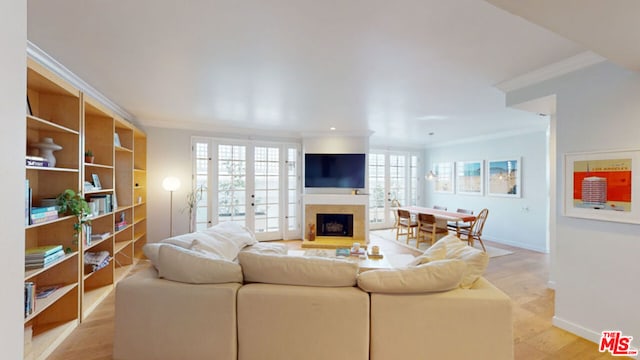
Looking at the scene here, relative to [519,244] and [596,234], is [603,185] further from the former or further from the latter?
[519,244]

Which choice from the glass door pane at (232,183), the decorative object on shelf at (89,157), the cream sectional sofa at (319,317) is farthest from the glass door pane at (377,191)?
the decorative object on shelf at (89,157)

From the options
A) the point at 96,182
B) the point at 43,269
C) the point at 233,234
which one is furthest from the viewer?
the point at 233,234

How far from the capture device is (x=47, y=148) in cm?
226

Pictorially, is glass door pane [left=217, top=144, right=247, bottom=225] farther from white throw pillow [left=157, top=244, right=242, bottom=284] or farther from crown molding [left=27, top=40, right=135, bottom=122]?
white throw pillow [left=157, top=244, right=242, bottom=284]

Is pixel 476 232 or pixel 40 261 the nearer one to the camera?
pixel 40 261

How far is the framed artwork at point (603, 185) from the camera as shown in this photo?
82.0 inches

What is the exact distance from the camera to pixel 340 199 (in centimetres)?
565

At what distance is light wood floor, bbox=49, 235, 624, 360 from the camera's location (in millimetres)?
2111

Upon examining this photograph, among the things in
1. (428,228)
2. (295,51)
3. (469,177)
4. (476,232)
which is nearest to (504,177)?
(469,177)

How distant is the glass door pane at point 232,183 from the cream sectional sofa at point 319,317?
3.53 meters

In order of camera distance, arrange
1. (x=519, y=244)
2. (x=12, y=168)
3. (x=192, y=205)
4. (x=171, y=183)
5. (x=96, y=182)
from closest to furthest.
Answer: (x=12, y=168) → (x=96, y=182) → (x=171, y=183) → (x=192, y=205) → (x=519, y=244)

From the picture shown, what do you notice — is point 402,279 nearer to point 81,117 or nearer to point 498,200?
point 81,117

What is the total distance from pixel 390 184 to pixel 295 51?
19.1 feet

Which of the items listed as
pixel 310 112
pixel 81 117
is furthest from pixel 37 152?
pixel 310 112
